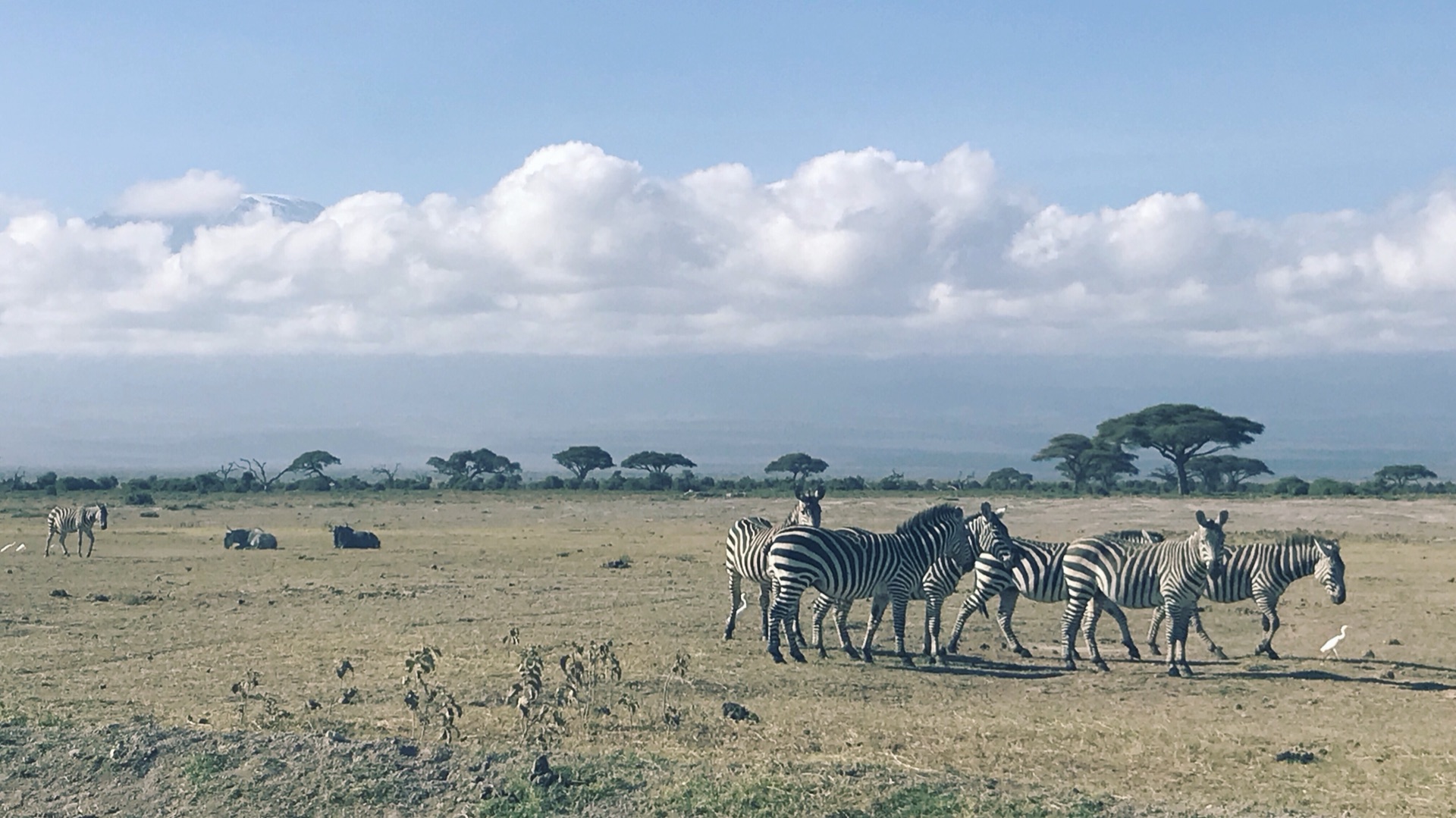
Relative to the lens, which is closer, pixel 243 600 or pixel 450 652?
pixel 450 652

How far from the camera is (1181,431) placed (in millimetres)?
65938

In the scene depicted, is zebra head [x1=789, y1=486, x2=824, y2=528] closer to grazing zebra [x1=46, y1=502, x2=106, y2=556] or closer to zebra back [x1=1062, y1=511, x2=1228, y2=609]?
zebra back [x1=1062, y1=511, x2=1228, y2=609]

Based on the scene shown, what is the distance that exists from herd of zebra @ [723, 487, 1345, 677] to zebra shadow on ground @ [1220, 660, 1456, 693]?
0.76m

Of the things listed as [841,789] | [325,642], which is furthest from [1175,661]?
[325,642]

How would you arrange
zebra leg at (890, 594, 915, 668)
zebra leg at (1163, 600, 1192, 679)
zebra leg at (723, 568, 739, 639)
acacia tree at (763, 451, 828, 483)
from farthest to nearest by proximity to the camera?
acacia tree at (763, 451, 828, 483) < zebra leg at (723, 568, 739, 639) < zebra leg at (890, 594, 915, 668) < zebra leg at (1163, 600, 1192, 679)

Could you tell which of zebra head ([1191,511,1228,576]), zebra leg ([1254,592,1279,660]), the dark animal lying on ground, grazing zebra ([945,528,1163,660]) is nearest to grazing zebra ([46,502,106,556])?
the dark animal lying on ground

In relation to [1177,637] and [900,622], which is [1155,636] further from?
[900,622]

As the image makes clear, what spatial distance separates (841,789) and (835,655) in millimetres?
7225

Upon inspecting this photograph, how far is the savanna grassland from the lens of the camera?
8859 millimetres

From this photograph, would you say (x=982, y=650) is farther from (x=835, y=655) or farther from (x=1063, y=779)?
(x=1063, y=779)

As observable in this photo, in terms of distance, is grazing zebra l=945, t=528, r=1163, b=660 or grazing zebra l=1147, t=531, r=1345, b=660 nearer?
grazing zebra l=1147, t=531, r=1345, b=660

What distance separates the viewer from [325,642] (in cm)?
1603

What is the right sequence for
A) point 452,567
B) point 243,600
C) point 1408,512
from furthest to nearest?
point 1408,512 → point 452,567 → point 243,600

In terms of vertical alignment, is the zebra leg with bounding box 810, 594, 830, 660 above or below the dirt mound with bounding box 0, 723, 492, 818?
above
